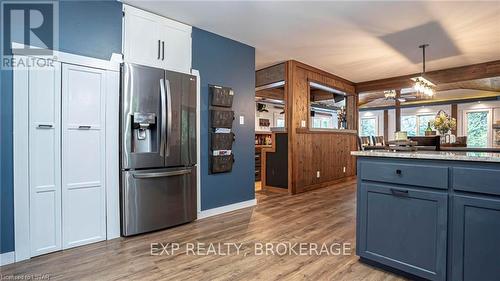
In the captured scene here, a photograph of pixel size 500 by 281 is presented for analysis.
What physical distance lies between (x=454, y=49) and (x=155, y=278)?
513cm

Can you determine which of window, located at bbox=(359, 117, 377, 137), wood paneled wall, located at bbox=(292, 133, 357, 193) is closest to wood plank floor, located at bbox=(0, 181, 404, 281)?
wood paneled wall, located at bbox=(292, 133, 357, 193)

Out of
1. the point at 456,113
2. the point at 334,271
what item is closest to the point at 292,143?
the point at 334,271

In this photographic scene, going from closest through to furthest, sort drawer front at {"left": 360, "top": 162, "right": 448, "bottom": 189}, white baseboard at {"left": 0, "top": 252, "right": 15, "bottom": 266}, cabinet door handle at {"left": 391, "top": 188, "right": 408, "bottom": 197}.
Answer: drawer front at {"left": 360, "top": 162, "right": 448, "bottom": 189} → cabinet door handle at {"left": 391, "top": 188, "right": 408, "bottom": 197} → white baseboard at {"left": 0, "top": 252, "right": 15, "bottom": 266}

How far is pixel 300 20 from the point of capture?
3113 mm

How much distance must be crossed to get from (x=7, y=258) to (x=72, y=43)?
1.92 metres

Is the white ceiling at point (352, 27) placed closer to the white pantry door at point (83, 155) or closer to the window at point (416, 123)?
the white pantry door at point (83, 155)

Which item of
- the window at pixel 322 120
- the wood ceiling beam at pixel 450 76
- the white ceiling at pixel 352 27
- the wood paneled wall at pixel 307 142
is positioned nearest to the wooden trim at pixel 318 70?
the wood paneled wall at pixel 307 142

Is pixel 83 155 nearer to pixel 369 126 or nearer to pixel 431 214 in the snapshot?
pixel 431 214

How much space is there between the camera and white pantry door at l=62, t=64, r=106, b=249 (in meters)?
2.37

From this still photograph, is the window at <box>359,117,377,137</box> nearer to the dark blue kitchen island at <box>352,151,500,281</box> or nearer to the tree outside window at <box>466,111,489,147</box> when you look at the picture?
the tree outside window at <box>466,111,489,147</box>

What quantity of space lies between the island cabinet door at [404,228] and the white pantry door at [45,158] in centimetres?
267

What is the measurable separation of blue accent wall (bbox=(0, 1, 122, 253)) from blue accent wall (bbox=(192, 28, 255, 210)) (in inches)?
38.2

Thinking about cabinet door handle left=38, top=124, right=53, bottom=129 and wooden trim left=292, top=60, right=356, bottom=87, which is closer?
cabinet door handle left=38, top=124, right=53, bottom=129


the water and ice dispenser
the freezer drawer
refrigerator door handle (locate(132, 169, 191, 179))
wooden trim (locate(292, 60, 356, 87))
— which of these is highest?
wooden trim (locate(292, 60, 356, 87))
